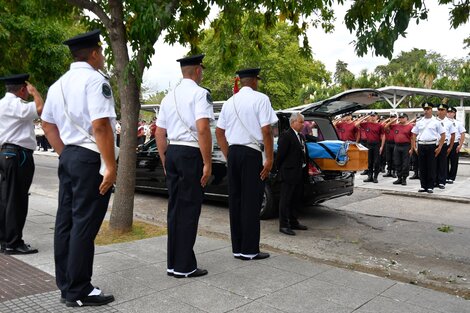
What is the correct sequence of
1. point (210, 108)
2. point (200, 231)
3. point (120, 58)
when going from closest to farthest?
point (210, 108), point (120, 58), point (200, 231)

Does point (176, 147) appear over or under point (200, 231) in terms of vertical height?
over

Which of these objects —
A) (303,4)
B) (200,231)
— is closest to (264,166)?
A: (200,231)

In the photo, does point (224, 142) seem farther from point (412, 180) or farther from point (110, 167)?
point (412, 180)

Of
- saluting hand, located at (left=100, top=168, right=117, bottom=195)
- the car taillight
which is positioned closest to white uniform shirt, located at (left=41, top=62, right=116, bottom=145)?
saluting hand, located at (left=100, top=168, right=117, bottom=195)

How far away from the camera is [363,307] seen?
3.72m

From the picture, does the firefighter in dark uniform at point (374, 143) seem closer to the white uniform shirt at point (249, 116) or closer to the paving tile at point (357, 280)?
the white uniform shirt at point (249, 116)

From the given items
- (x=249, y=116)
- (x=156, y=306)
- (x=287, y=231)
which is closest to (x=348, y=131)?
(x=287, y=231)

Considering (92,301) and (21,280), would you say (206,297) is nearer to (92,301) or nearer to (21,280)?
(92,301)

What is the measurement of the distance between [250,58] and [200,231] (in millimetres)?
3402

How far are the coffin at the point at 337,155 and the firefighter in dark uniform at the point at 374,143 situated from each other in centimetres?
Result: 540

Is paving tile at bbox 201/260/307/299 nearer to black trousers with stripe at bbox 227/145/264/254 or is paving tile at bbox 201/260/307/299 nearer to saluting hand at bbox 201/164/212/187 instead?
black trousers with stripe at bbox 227/145/264/254

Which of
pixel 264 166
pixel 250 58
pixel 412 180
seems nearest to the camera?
pixel 264 166

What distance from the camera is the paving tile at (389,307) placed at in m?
3.66

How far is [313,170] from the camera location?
734 cm
